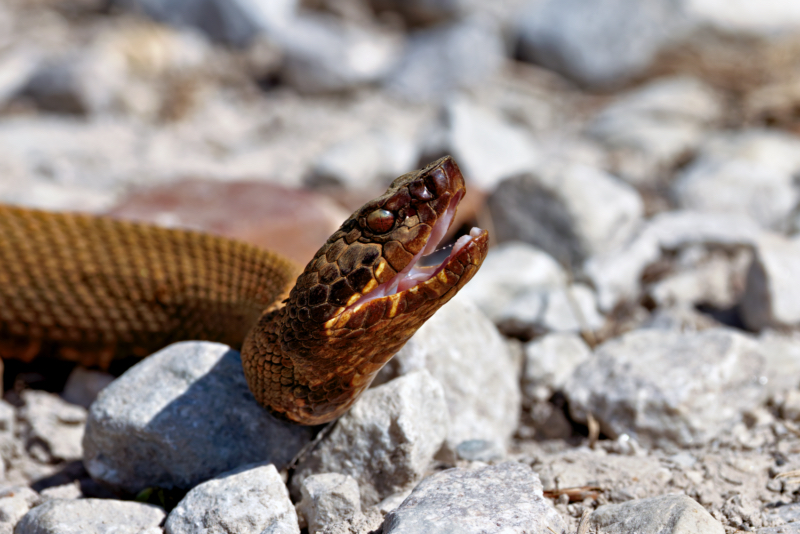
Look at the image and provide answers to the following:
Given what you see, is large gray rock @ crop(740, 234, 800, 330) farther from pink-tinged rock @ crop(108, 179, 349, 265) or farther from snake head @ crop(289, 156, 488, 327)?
pink-tinged rock @ crop(108, 179, 349, 265)

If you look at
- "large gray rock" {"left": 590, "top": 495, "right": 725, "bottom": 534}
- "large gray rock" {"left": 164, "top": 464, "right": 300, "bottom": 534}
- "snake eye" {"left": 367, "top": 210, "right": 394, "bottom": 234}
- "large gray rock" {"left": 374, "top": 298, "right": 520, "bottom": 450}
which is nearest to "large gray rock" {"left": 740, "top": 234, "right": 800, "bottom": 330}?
"large gray rock" {"left": 374, "top": 298, "right": 520, "bottom": 450}

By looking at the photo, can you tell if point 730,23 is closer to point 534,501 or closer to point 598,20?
point 598,20

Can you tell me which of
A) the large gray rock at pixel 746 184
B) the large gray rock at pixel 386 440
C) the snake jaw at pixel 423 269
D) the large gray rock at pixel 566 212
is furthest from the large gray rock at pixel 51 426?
the large gray rock at pixel 746 184

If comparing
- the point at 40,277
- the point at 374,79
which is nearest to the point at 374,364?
the point at 40,277

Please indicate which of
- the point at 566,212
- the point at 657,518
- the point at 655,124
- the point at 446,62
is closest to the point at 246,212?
the point at 566,212

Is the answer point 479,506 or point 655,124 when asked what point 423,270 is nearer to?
point 479,506
